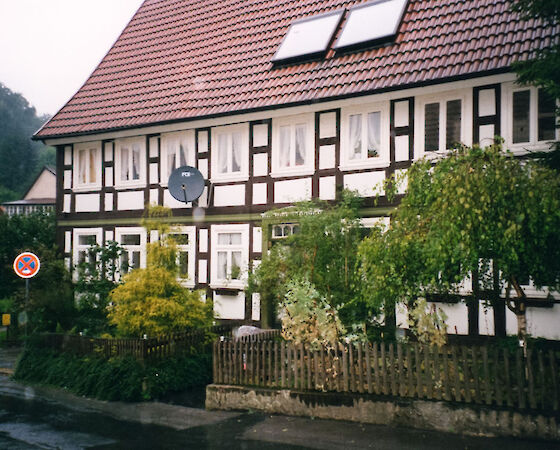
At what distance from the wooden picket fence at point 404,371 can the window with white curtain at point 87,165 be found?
965 cm

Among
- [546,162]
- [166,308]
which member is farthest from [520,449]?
[166,308]

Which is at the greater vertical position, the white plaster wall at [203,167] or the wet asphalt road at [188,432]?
the white plaster wall at [203,167]

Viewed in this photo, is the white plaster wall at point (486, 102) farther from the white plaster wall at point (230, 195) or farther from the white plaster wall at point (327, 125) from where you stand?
the white plaster wall at point (230, 195)

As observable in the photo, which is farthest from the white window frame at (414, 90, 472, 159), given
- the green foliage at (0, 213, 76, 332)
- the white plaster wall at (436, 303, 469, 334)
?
the green foliage at (0, 213, 76, 332)

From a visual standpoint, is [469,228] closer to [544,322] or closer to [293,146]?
[544,322]

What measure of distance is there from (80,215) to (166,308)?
8022 mm

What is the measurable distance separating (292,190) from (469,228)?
702cm

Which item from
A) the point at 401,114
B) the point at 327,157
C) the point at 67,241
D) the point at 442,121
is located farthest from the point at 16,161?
the point at 442,121

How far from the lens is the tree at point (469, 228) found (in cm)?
794

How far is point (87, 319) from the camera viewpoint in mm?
15484

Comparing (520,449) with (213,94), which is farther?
(213,94)

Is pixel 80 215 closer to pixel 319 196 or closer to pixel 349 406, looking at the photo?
pixel 319 196

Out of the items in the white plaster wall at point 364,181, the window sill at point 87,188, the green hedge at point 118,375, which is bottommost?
the green hedge at point 118,375

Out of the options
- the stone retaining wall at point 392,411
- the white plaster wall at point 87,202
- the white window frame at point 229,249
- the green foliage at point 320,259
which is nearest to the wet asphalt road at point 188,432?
the stone retaining wall at point 392,411
